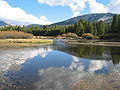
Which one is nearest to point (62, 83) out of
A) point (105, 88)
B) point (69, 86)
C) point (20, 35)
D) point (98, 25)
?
point (69, 86)

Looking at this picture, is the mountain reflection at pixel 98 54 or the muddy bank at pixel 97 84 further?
the mountain reflection at pixel 98 54

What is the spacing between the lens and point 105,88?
12766mm

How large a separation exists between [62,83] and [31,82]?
260 centimetres

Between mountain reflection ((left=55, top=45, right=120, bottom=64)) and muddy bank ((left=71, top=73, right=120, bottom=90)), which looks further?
mountain reflection ((left=55, top=45, right=120, bottom=64))

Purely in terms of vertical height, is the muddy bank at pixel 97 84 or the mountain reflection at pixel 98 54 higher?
the muddy bank at pixel 97 84

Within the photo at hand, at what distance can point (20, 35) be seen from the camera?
74375mm

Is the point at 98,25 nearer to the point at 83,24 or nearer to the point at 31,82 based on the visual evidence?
the point at 83,24

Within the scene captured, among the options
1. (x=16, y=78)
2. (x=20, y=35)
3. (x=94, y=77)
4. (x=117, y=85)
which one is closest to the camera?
(x=117, y=85)

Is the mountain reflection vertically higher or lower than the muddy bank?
lower

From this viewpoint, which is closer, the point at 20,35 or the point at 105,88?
the point at 105,88

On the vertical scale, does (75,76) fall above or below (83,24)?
below

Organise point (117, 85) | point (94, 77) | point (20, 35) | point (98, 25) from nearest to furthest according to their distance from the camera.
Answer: point (117, 85) → point (94, 77) → point (20, 35) → point (98, 25)

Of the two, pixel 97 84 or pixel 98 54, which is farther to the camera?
pixel 98 54

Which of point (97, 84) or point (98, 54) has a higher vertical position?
point (97, 84)
